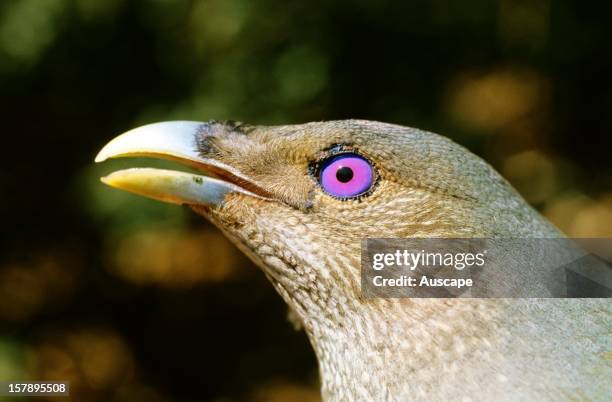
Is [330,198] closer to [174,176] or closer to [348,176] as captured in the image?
[348,176]

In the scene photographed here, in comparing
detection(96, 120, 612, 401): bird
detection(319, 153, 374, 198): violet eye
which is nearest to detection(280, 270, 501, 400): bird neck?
detection(96, 120, 612, 401): bird

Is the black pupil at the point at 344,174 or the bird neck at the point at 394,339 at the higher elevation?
the black pupil at the point at 344,174

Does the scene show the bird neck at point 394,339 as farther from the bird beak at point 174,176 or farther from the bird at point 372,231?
the bird beak at point 174,176

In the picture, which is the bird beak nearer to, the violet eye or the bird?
the bird

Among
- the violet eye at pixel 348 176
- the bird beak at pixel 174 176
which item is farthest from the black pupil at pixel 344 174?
the bird beak at pixel 174 176

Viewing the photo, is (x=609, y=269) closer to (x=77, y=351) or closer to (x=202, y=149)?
(x=202, y=149)

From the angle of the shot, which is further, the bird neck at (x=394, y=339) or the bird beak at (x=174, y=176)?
the bird beak at (x=174, y=176)
